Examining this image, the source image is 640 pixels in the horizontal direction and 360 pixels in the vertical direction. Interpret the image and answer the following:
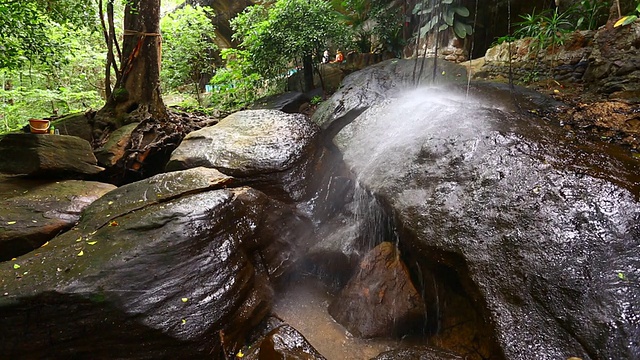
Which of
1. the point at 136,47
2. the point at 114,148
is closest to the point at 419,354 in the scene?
the point at 114,148

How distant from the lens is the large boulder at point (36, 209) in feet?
10.9

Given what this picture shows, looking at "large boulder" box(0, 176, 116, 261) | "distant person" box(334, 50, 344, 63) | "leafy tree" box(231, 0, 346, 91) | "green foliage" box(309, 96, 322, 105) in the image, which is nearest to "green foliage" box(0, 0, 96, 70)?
"large boulder" box(0, 176, 116, 261)

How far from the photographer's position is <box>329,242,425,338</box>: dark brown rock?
330cm

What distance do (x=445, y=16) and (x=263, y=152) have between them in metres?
5.89

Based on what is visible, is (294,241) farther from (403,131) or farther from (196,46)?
(196,46)

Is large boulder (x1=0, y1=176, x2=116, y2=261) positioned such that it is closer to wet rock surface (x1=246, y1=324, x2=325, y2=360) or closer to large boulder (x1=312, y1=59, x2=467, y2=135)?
wet rock surface (x1=246, y1=324, x2=325, y2=360)

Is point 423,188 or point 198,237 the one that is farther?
point 423,188

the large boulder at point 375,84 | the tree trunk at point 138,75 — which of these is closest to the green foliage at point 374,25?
the large boulder at point 375,84

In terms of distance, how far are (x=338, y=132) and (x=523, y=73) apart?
12.2 feet

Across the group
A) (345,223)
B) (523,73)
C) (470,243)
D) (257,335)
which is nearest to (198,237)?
(257,335)

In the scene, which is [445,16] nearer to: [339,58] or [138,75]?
[339,58]

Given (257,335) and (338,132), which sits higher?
(338,132)

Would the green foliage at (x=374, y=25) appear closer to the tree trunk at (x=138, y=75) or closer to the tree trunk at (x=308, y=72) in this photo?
the tree trunk at (x=308, y=72)

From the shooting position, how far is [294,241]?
4242 millimetres
